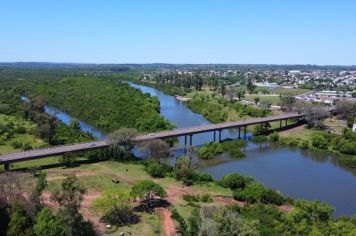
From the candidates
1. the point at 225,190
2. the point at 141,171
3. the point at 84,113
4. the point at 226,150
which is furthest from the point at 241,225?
the point at 84,113

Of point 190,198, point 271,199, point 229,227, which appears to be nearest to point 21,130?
point 190,198

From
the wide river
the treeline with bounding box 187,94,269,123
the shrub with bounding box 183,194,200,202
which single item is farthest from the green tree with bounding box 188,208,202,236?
the treeline with bounding box 187,94,269,123

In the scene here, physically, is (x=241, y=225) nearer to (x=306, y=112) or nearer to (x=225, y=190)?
(x=225, y=190)

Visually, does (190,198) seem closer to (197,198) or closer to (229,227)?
(197,198)

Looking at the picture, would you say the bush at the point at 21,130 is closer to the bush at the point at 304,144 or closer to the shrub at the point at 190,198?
the shrub at the point at 190,198

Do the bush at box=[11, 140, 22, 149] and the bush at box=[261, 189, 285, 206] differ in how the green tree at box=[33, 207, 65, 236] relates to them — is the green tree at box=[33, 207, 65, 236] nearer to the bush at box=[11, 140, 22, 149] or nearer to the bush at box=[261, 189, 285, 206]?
the bush at box=[261, 189, 285, 206]

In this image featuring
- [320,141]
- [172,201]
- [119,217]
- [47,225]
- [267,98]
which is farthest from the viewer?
[267,98]

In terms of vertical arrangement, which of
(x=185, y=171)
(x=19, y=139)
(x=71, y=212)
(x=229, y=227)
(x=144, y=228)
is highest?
(x=229, y=227)

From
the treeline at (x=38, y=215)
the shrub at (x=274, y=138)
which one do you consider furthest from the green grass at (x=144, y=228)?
the shrub at (x=274, y=138)
